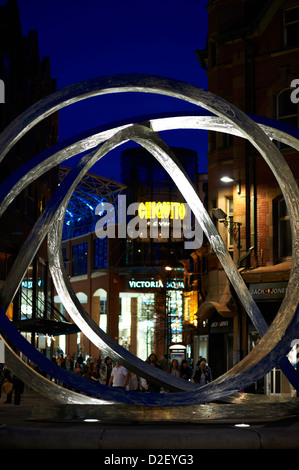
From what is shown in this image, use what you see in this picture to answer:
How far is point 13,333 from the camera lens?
14.3m

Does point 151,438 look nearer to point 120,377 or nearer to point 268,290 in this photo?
point 120,377

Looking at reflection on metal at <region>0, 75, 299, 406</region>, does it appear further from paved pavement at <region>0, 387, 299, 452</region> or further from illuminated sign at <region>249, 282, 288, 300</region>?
illuminated sign at <region>249, 282, 288, 300</region>

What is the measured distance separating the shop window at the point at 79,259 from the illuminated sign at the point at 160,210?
29.4ft

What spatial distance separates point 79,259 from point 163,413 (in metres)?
79.3

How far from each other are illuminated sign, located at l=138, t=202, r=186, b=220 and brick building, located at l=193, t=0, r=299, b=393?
172ft

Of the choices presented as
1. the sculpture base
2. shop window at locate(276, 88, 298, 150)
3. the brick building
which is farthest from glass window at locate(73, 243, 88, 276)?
the sculpture base

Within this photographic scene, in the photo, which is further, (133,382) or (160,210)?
(160,210)

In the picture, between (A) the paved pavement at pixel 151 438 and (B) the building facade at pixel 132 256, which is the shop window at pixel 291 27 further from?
(B) the building facade at pixel 132 256

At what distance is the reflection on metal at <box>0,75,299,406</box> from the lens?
14195mm

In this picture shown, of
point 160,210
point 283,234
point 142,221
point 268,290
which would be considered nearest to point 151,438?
point 268,290

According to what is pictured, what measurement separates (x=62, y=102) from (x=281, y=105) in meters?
17.8

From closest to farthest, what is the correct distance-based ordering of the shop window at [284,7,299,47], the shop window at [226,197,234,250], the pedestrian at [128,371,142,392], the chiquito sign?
the pedestrian at [128,371,142,392] < the shop window at [284,7,299,47] < the shop window at [226,197,234,250] < the chiquito sign

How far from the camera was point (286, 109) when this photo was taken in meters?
31.2
